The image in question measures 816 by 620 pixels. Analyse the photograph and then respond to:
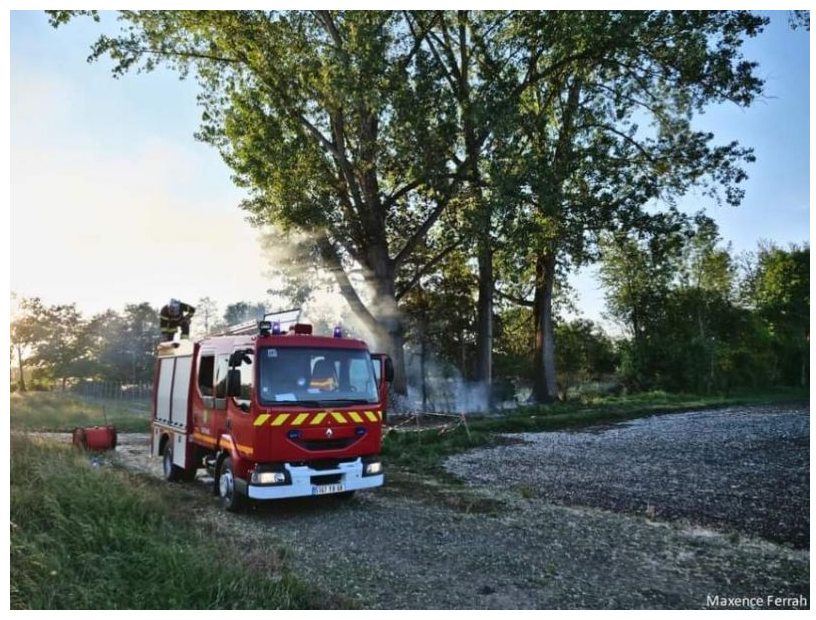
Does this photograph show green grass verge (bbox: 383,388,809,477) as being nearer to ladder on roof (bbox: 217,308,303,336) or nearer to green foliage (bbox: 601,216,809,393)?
green foliage (bbox: 601,216,809,393)

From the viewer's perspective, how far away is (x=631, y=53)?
20.7 meters

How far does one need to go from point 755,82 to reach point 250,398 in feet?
56.1

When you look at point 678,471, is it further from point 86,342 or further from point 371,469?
point 86,342

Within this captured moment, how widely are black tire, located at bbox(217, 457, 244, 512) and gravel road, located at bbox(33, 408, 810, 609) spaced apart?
18cm

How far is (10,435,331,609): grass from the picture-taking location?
498 centimetres

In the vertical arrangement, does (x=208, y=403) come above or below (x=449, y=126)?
below

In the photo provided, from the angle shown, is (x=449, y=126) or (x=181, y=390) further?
(x=449, y=126)

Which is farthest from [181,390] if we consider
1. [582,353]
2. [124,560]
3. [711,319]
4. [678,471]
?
[711,319]

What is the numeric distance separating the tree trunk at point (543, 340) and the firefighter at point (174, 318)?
19.2 metres

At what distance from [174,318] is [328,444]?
729cm

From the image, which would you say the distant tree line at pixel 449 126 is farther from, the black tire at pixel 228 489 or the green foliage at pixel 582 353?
the green foliage at pixel 582 353

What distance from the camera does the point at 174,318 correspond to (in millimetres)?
14172
